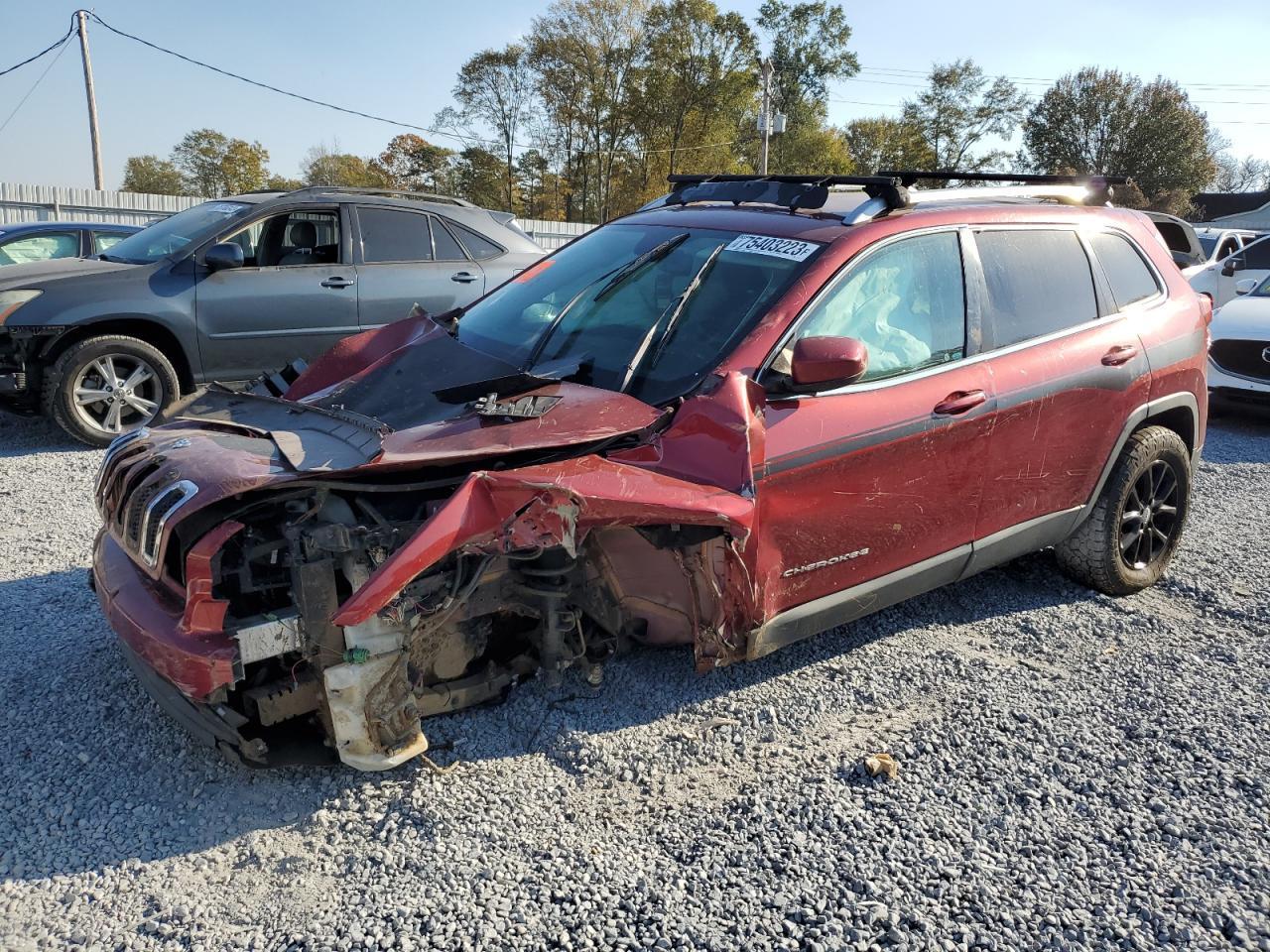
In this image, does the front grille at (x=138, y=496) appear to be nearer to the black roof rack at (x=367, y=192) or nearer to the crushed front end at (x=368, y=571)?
the crushed front end at (x=368, y=571)

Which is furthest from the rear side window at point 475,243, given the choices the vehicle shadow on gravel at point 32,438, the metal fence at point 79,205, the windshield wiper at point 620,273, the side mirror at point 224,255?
the metal fence at point 79,205

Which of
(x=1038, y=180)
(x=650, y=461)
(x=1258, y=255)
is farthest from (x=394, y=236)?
(x=1258, y=255)

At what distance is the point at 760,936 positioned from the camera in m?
2.28

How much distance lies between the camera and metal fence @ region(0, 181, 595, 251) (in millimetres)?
18969

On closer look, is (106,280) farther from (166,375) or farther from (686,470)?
(686,470)

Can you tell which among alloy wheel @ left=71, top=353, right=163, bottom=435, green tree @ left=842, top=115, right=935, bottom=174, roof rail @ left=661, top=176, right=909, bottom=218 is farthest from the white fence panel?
green tree @ left=842, top=115, right=935, bottom=174

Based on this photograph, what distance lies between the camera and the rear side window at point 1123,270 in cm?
427

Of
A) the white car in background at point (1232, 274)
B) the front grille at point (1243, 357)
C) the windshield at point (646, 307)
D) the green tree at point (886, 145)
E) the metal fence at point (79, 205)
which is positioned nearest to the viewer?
the windshield at point (646, 307)

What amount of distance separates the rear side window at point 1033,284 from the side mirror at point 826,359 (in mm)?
980

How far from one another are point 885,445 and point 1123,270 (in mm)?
2030

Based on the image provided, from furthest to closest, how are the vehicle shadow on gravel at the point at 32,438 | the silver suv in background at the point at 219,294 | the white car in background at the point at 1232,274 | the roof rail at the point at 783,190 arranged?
the white car in background at the point at 1232,274, the vehicle shadow on gravel at the point at 32,438, the silver suv in background at the point at 219,294, the roof rail at the point at 783,190

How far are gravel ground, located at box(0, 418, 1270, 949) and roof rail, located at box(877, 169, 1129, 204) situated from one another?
7.24 feet

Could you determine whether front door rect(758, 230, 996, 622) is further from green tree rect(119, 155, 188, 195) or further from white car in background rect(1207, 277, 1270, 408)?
green tree rect(119, 155, 188, 195)

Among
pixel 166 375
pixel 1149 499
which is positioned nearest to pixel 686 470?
pixel 1149 499
